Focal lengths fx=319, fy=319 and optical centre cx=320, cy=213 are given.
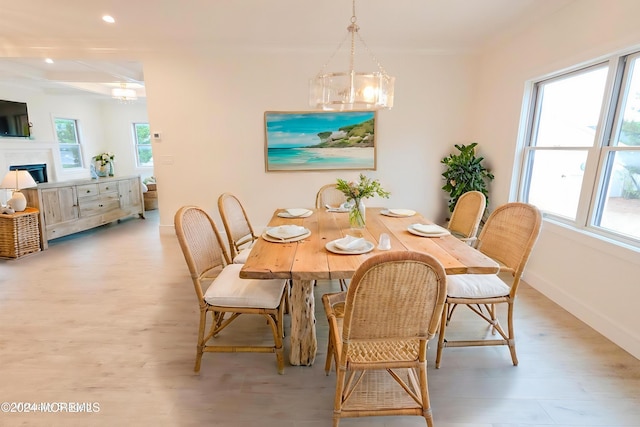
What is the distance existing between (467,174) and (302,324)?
3.06 m

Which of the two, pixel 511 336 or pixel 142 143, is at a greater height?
pixel 142 143

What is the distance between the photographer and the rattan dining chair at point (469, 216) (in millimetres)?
2529

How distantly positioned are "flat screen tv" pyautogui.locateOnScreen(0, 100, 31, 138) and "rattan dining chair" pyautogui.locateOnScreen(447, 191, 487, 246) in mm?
7143

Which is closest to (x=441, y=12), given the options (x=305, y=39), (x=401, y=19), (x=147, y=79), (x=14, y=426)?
(x=401, y=19)

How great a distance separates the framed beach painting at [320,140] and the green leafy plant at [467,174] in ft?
3.57

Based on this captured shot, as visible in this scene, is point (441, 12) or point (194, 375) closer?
point (194, 375)

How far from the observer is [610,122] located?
95.0 inches

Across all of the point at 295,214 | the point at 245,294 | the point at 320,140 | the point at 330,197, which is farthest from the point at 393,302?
the point at 320,140

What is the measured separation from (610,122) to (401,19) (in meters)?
2.11

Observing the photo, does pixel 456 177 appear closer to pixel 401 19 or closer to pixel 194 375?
pixel 401 19

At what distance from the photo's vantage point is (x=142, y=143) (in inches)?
310

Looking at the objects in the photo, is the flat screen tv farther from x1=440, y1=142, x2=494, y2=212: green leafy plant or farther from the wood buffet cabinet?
x1=440, y1=142, x2=494, y2=212: green leafy plant

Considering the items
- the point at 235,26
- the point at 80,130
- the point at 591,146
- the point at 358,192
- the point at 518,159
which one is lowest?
the point at 358,192

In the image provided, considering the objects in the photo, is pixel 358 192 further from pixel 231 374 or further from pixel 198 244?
pixel 231 374
